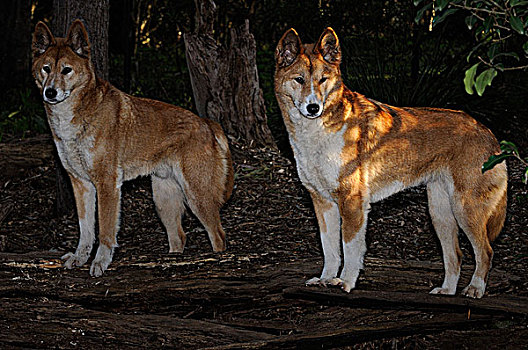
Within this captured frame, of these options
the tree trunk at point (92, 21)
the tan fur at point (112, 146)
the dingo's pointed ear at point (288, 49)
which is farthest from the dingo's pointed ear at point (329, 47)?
the tree trunk at point (92, 21)

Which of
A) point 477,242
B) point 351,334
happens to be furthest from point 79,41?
point 477,242

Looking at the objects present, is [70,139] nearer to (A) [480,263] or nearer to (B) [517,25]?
(A) [480,263]

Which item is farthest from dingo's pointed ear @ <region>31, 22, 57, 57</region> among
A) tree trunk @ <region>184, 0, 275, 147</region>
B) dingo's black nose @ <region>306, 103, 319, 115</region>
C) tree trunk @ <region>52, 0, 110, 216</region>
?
tree trunk @ <region>184, 0, 275, 147</region>

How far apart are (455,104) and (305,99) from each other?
4523 millimetres

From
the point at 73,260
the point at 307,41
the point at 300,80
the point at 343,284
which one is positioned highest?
the point at 300,80

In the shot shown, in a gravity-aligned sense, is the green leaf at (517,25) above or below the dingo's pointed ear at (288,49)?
above

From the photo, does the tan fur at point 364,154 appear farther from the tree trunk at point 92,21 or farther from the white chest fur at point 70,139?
the tree trunk at point 92,21

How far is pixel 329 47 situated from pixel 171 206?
218 centimetres

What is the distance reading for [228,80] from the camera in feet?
27.0

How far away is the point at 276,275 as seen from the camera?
4.59 metres

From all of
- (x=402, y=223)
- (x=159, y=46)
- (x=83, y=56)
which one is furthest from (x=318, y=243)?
(x=159, y=46)

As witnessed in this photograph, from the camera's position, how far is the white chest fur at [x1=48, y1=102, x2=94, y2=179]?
202 inches

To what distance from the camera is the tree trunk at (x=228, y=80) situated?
26.8 ft

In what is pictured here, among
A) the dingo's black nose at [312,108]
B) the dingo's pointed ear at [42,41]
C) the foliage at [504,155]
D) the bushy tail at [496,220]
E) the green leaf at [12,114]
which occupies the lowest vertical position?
the green leaf at [12,114]
